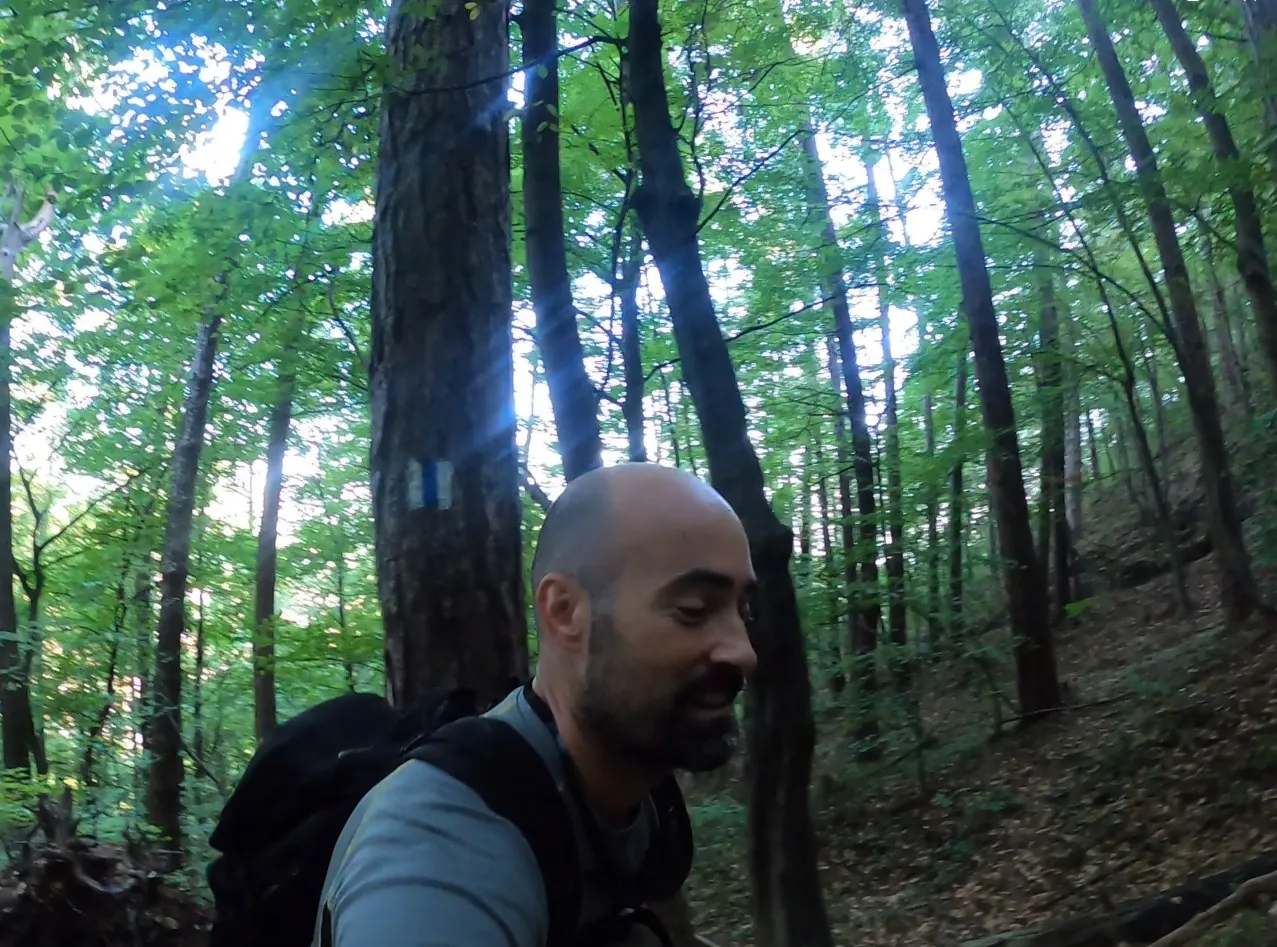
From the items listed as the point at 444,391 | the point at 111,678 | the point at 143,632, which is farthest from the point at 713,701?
the point at 111,678

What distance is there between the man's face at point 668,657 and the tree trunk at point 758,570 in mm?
3774

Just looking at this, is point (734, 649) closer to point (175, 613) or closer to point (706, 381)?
point (706, 381)

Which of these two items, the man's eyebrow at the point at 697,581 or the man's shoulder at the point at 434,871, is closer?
the man's shoulder at the point at 434,871

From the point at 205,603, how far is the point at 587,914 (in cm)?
1970

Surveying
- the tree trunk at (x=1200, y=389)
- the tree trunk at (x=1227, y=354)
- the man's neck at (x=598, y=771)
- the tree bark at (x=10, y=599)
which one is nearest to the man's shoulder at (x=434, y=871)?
the man's neck at (x=598, y=771)

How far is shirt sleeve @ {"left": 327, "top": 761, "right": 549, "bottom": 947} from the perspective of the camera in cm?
112

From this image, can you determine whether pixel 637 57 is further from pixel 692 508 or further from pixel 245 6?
pixel 692 508

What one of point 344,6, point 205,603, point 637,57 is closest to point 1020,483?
point 637,57

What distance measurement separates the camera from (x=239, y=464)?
665 inches

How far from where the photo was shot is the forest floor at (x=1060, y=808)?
732 centimetres

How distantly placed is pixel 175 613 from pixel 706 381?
729 centimetres

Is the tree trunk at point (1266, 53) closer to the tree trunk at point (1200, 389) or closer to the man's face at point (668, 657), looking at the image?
the tree trunk at point (1200, 389)

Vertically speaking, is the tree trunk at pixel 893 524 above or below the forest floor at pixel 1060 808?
above

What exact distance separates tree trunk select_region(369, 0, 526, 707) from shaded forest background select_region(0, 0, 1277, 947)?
2 cm
